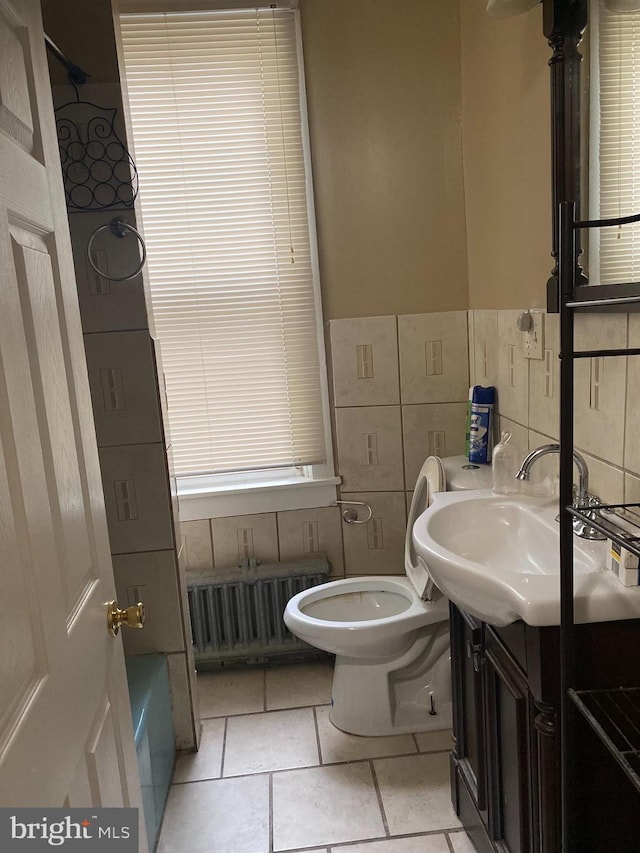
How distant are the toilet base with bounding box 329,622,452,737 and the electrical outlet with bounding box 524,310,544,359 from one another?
36.8 inches

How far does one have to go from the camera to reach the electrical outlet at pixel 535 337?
5.85 ft

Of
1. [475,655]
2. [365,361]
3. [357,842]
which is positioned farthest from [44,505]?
[365,361]

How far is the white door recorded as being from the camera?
79 cm

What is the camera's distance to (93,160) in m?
1.99

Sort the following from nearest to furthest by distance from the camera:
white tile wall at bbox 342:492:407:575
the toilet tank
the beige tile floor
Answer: the beige tile floor, the toilet tank, white tile wall at bbox 342:492:407:575

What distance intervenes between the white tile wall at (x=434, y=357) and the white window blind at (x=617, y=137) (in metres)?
1.04

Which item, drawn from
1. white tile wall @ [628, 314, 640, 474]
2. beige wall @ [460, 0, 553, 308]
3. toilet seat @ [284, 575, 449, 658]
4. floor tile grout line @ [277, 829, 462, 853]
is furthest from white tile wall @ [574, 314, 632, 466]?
floor tile grout line @ [277, 829, 462, 853]

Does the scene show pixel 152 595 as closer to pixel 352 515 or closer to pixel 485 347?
pixel 352 515

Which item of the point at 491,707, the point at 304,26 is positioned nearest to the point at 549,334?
the point at 491,707

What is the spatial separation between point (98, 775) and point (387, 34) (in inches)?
94.6

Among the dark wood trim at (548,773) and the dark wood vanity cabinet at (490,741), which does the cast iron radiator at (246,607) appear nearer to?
the dark wood vanity cabinet at (490,741)

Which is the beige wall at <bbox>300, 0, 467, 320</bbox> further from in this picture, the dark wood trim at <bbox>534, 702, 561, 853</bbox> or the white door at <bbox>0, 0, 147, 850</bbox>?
the dark wood trim at <bbox>534, 702, 561, 853</bbox>

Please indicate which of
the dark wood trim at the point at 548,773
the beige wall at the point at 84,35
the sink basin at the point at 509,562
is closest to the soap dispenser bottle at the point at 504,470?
the sink basin at the point at 509,562

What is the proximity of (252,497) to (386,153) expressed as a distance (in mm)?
1377
